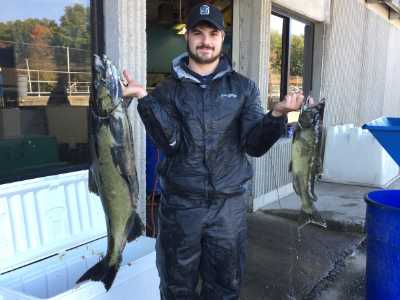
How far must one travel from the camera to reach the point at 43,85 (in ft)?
11.6

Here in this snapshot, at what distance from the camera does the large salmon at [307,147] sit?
266cm

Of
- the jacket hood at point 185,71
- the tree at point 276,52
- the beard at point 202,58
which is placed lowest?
the jacket hood at point 185,71

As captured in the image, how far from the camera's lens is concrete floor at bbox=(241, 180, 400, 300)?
409 centimetres

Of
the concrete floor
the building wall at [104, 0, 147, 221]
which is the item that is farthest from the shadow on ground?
the building wall at [104, 0, 147, 221]

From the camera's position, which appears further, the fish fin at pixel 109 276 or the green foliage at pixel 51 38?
the green foliage at pixel 51 38

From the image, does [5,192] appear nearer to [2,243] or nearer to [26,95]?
[2,243]

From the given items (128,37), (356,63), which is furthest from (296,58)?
(128,37)

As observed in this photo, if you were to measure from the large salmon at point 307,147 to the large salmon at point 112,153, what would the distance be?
3.55 feet

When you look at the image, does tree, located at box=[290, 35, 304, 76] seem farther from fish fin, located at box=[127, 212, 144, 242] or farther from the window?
fish fin, located at box=[127, 212, 144, 242]

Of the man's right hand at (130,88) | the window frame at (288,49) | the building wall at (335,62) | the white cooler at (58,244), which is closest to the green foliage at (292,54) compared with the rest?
the window frame at (288,49)

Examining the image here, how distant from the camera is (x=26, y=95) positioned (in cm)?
346

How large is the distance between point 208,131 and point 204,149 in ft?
0.33

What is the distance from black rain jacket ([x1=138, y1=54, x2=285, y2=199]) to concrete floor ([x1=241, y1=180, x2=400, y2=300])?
1.74 meters

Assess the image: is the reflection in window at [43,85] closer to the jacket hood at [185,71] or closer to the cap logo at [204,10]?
the jacket hood at [185,71]
